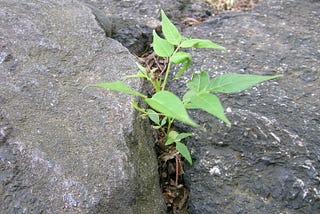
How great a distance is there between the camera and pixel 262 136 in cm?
135

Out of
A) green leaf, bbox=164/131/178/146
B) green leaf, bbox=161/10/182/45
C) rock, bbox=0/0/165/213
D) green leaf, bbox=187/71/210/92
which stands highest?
green leaf, bbox=161/10/182/45

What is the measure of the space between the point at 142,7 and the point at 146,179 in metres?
1.05

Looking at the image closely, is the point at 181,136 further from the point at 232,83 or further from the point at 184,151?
the point at 232,83

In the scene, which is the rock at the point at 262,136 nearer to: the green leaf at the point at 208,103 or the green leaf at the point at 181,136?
the green leaf at the point at 181,136

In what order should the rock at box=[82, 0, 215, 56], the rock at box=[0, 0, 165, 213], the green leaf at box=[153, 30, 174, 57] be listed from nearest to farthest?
the rock at box=[0, 0, 165, 213]
the green leaf at box=[153, 30, 174, 57]
the rock at box=[82, 0, 215, 56]

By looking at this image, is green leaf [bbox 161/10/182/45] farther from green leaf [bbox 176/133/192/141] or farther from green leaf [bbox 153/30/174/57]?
green leaf [bbox 176/133/192/141]

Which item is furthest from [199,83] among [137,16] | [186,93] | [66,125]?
[137,16]

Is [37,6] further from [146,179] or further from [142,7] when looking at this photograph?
[146,179]

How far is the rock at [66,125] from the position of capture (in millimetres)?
1051

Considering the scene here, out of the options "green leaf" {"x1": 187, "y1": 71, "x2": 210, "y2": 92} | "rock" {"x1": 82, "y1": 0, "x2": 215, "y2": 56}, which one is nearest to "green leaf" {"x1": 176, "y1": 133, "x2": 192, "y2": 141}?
"green leaf" {"x1": 187, "y1": 71, "x2": 210, "y2": 92}

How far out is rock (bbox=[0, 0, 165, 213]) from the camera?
41.4 inches

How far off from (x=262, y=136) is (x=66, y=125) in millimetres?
622

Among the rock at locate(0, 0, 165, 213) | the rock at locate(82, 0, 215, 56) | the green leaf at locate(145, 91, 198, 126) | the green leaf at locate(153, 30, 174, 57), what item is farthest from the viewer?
the rock at locate(82, 0, 215, 56)

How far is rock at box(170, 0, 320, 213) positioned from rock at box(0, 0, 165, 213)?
0.62 ft
